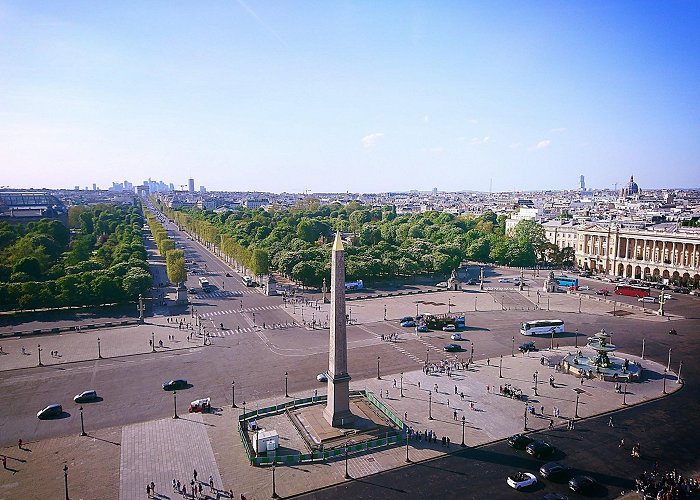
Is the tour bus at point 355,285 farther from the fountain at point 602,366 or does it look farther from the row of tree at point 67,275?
the fountain at point 602,366

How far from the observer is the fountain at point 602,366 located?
41.0 metres

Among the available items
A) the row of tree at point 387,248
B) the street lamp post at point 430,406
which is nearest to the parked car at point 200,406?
the street lamp post at point 430,406

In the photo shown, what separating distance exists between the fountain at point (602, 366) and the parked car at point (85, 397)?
1521 inches

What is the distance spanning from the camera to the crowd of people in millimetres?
24969

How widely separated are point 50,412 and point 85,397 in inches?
101

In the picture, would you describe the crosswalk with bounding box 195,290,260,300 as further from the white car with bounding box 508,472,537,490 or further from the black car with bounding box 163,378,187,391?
the white car with bounding box 508,472,537,490

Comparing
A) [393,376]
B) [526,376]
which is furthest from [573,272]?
[393,376]

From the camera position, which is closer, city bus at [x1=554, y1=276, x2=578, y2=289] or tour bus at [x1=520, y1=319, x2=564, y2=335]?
tour bus at [x1=520, y1=319, x2=564, y2=335]

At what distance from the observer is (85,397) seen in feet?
118

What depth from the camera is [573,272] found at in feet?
312

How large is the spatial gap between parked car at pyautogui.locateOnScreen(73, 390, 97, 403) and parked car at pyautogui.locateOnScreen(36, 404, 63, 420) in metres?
1.69

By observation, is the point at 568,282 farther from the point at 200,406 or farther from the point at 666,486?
the point at 200,406

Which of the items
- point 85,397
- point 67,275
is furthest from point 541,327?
point 67,275

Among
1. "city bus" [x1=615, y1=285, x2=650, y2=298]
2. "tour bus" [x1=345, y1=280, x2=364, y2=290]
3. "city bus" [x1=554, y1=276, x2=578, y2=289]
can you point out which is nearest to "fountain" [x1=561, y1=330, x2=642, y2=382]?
"city bus" [x1=615, y1=285, x2=650, y2=298]
